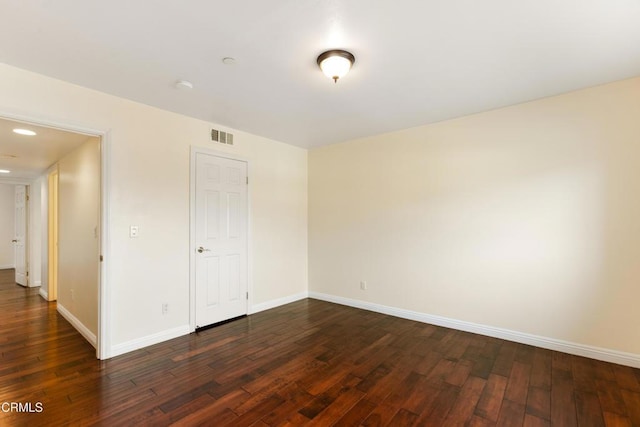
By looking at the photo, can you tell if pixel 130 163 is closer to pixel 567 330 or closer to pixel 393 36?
pixel 393 36

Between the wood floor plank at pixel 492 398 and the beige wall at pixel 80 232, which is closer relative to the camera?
the wood floor plank at pixel 492 398

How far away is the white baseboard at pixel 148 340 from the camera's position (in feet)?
9.62

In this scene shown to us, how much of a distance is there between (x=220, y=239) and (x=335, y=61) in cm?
268

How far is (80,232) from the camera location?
12.1ft

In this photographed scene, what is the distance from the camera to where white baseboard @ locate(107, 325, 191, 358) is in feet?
9.62

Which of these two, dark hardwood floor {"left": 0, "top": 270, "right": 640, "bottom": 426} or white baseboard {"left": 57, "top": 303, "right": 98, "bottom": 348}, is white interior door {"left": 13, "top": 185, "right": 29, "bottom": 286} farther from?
dark hardwood floor {"left": 0, "top": 270, "right": 640, "bottom": 426}

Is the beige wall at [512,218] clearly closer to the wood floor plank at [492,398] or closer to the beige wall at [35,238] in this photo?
the wood floor plank at [492,398]

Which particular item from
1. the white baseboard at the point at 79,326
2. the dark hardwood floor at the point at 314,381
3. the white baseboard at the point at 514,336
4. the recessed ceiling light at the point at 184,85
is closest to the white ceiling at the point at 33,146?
the recessed ceiling light at the point at 184,85

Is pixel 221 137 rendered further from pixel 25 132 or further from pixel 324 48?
pixel 324 48

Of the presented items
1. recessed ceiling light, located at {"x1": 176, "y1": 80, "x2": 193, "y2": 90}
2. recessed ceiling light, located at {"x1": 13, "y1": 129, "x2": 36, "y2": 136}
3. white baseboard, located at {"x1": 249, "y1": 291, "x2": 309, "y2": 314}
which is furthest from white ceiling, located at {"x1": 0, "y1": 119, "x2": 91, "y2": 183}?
white baseboard, located at {"x1": 249, "y1": 291, "x2": 309, "y2": 314}

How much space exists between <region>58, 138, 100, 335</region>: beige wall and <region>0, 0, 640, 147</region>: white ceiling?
1.21 m

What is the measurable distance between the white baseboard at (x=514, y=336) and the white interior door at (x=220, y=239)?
1.78m

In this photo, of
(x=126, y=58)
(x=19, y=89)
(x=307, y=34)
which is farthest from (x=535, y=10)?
(x=19, y=89)

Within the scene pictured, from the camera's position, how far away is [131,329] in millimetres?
3049
